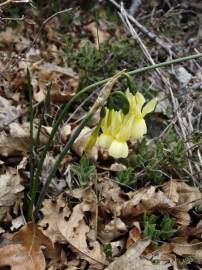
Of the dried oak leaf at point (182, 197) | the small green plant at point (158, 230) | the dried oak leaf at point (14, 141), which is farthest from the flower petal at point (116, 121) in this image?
the dried oak leaf at point (14, 141)

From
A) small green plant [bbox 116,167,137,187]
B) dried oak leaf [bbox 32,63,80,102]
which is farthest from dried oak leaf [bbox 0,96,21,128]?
small green plant [bbox 116,167,137,187]

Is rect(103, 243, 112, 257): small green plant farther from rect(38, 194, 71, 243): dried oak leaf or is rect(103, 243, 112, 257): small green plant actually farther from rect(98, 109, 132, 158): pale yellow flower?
rect(98, 109, 132, 158): pale yellow flower

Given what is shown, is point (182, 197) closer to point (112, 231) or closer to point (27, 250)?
point (112, 231)

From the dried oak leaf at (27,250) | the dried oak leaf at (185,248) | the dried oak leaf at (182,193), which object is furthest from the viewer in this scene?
the dried oak leaf at (182,193)

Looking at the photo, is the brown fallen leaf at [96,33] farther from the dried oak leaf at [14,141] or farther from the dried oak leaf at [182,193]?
the dried oak leaf at [182,193]

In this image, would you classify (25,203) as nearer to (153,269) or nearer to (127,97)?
(153,269)

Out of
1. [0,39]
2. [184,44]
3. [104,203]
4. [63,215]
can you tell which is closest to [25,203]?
[63,215]

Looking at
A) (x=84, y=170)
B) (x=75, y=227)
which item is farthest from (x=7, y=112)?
(x=75, y=227)

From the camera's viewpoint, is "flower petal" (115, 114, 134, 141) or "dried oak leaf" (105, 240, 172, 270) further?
"dried oak leaf" (105, 240, 172, 270)
